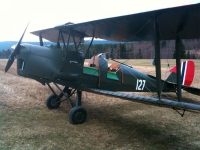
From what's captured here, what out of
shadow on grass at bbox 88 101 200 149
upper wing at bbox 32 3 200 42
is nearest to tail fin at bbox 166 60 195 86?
upper wing at bbox 32 3 200 42

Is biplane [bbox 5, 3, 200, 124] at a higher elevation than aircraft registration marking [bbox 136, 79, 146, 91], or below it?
higher

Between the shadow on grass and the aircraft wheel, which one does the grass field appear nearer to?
the shadow on grass

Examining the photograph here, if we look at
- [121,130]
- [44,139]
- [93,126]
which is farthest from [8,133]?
[121,130]

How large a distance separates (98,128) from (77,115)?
62cm

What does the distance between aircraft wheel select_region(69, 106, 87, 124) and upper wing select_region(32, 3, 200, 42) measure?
201 centimetres

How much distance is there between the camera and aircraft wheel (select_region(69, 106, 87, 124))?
16.3ft

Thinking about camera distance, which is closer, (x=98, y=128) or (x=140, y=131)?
(x=140, y=131)

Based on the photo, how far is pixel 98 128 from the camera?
4.72 metres

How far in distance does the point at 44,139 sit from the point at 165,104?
7.39ft

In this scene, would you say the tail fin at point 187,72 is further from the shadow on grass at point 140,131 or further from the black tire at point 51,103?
the black tire at point 51,103

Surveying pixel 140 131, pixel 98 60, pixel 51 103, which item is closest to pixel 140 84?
pixel 98 60

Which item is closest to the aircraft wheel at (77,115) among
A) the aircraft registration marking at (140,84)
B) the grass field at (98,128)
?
the grass field at (98,128)

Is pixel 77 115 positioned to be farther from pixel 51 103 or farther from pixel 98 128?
pixel 51 103

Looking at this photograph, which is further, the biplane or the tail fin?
the tail fin
